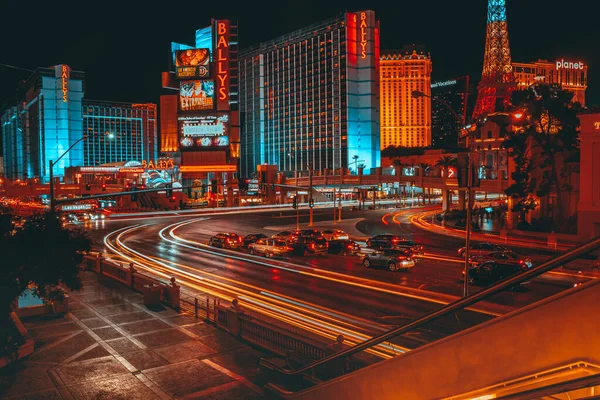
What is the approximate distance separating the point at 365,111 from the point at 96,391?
135m

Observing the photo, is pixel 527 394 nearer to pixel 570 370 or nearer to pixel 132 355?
pixel 570 370

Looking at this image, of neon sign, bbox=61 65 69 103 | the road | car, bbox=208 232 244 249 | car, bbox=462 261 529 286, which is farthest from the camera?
neon sign, bbox=61 65 69 103

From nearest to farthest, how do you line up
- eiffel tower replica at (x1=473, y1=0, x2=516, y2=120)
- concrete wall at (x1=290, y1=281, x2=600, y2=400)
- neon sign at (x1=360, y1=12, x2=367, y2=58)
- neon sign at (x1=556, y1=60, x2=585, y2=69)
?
concrete wall at (x1=290, y1=281, x2=600, y2=400), eiffel tower replica at (x1=473, y1=0, x2=516, y2=120), neon sign at (x1=360, y1=12, x2=367, y2=58), neon sign at (x1=556, y1=60, x2=585, y2=69)

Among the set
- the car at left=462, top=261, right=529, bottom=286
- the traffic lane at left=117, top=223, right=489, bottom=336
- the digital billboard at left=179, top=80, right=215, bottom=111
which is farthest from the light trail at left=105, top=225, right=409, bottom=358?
the digital billboard at left=179, top=80, right=215, bottom=111

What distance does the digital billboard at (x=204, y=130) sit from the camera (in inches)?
4114

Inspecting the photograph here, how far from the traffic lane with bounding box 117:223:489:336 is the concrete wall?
3101mm

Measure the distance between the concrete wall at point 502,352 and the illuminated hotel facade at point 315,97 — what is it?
108350mm

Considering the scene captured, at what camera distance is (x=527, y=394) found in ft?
16.0

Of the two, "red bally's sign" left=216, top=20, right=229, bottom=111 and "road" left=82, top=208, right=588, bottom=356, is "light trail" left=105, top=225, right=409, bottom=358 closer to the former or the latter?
"road" left=82, top=208, right=588, bottom=356

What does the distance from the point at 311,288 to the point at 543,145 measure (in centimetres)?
3262

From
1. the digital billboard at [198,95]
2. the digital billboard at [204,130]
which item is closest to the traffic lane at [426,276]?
the digital billboard at [204,130]

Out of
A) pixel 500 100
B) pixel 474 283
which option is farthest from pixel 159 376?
pixel 500 100

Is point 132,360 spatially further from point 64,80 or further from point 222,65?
point 64,80

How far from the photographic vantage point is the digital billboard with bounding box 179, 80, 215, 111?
105 m
